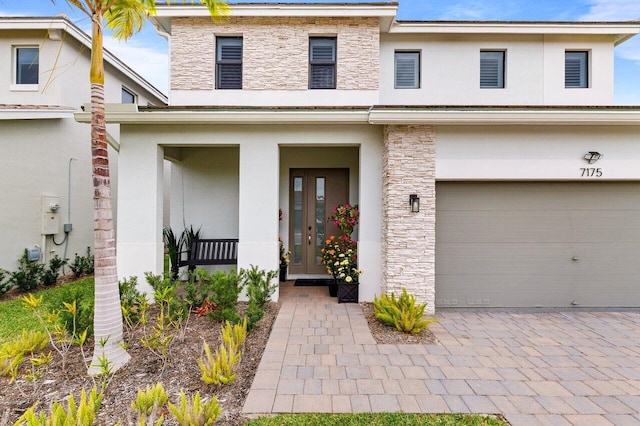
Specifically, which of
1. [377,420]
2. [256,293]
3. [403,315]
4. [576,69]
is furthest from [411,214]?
[576,69]

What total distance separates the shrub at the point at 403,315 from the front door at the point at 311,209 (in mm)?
3521

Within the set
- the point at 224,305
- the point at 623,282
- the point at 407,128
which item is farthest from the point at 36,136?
the point at 623,282

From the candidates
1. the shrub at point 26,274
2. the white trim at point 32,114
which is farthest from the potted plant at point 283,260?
the white trim at point 32,114

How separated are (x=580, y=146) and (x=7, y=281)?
522 inches

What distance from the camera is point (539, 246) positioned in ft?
20.0

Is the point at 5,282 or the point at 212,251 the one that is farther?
the point at 212,251

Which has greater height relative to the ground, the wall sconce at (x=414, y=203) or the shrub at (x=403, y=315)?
the wall sconce at (x=414, y=203)

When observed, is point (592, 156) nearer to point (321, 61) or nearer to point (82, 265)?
point (321, 61)

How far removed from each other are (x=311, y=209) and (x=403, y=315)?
4.39m

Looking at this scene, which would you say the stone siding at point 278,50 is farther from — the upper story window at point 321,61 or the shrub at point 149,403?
the shrub at point 149,403

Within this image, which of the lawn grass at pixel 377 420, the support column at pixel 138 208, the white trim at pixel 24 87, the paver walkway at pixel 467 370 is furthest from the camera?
the white trim at pixel 24 87

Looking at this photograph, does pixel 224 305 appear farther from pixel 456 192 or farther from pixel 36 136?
pixel 36 136

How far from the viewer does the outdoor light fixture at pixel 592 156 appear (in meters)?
5.83

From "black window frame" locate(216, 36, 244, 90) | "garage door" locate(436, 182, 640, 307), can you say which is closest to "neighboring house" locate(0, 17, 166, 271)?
"black window frame" locate(216, 36, 244, 90)
